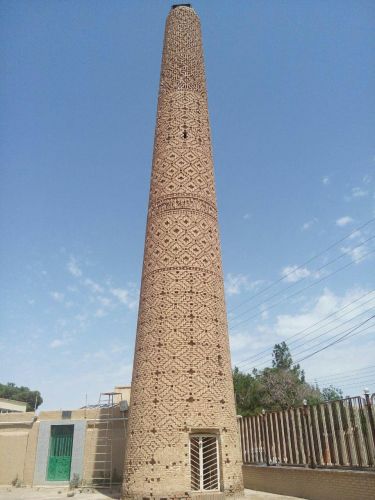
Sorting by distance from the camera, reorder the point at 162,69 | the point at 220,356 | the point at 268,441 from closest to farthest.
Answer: the point at 220,356
the point at 268,441
the point at 162,69

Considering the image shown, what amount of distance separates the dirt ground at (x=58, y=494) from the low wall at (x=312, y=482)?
1.25ft

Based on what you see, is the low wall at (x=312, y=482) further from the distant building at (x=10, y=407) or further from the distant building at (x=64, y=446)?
the distant building at (x=10, y=407)

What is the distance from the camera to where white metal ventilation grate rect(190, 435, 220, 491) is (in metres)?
11.4

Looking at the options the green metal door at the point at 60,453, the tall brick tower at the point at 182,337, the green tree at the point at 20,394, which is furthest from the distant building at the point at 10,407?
the green tree at the point at 20,394

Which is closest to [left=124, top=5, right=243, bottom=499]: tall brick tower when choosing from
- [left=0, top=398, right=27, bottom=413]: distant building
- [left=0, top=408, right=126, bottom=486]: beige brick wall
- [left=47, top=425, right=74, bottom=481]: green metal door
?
[left=0, top=408, right=126, bottom=486]: beige brick wall

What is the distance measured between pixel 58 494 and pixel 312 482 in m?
8.72

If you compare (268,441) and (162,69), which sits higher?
(162,69)

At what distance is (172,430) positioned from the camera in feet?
37.1

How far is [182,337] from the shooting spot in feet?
40.4

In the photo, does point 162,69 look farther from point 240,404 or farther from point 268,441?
point 240,404

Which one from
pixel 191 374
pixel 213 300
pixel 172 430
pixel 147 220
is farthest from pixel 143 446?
pixel 147 220

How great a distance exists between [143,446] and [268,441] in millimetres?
4872

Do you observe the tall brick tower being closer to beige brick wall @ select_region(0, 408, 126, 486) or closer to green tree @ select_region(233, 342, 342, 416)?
beige brick wall @ select_region(0, 408, 126, 486)

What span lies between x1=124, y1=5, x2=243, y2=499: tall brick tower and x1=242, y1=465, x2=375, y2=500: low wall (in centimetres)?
172
